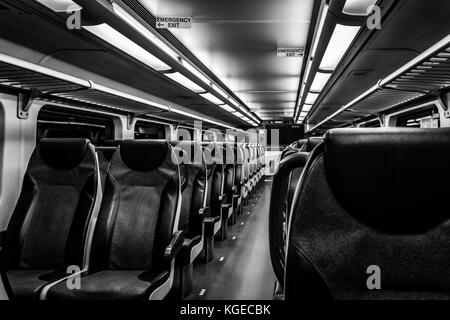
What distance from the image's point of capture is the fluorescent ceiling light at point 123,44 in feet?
9.12

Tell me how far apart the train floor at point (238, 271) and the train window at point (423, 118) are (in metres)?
3.42

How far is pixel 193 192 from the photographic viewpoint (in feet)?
12.6

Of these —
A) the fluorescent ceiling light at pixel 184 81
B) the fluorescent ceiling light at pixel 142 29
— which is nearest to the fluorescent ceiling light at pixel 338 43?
the fluorescent ceiling light at pixel 142 29

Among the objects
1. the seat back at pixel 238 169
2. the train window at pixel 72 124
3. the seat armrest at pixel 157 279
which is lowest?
the seat armrest at pixel 157 279

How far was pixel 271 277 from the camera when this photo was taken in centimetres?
378

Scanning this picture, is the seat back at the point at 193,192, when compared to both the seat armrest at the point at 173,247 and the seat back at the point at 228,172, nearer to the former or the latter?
the seat armrest at the point at 173,247

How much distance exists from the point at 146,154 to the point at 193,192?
134cm

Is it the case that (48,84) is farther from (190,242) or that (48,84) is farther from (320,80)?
(320,80)

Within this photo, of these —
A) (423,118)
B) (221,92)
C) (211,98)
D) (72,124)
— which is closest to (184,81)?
(221,92)

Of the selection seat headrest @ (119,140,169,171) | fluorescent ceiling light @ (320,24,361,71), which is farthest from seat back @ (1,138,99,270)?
fluorescent ceiling light @ (320,24,361,71)
